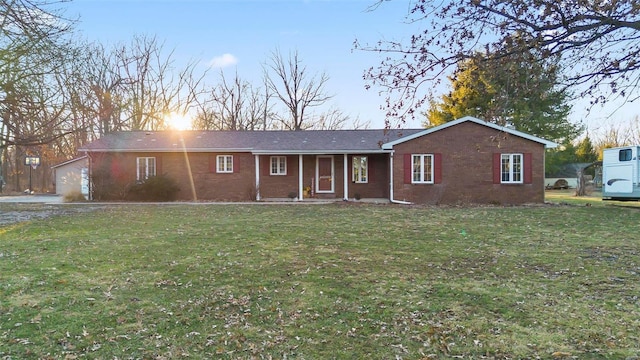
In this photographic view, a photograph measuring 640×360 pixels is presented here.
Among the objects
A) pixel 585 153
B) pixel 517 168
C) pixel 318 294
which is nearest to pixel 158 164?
pixel 517 168

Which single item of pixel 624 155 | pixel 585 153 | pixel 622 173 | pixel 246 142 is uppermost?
pixel 585 153

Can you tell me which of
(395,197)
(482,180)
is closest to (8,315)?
(395,197)

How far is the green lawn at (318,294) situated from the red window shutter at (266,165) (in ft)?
35.3

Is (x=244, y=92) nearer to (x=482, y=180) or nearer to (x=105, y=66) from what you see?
(x=105, y=66)

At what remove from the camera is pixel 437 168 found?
18.3 m

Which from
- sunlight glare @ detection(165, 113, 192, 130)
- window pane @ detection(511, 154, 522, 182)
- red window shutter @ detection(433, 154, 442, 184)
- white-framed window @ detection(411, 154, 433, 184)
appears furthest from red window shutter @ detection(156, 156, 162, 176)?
window pane @ detection(511, 154, 522, 182)

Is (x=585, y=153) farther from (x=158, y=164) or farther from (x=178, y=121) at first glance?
(x=158, y=164)

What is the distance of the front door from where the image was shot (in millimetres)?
20828

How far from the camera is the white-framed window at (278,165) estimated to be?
68.4 feet

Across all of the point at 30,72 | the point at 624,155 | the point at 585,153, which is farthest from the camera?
the point at 585,153

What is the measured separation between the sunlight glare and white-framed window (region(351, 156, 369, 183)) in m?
20.2

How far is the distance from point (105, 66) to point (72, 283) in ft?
105

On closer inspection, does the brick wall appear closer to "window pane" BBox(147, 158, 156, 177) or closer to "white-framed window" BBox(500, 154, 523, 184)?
"white-framed window" BBox(500, 154, 523, 184)

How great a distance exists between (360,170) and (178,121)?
830 inches
